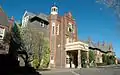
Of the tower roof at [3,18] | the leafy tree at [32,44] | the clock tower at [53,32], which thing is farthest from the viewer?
the clock tower at [53,32]

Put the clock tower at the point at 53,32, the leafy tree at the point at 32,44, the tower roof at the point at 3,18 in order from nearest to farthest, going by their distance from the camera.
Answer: the leafy tree at the point at 32,44 → the tower roof at the point at 3,18 → the clock tower at the point at 53,32

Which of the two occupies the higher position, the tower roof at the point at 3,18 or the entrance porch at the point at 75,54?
the tower roof at the point at 3,18

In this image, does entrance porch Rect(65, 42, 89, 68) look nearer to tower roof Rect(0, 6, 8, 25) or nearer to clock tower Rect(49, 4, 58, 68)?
clock tower Rect(49, 4, 58, 68)

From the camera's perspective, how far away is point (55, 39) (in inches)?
1499

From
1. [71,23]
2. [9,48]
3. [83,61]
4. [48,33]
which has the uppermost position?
[71,23]

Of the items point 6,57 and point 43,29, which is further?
point 43,29

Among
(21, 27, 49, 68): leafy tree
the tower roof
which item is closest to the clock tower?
(21, 27, 49, 68): leafy tree

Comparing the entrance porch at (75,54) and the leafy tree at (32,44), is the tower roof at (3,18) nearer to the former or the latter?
the leafy tree at (32,44)

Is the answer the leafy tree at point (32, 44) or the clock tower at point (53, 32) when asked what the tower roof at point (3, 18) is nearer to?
the leafy tree at point (32, 44)

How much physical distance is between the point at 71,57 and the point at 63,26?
8.03m

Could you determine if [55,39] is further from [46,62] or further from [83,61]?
[83,61]

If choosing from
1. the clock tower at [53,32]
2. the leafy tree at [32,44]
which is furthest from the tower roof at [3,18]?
the clock tower at [53,32]

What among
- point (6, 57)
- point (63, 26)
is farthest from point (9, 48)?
point (63, 26)

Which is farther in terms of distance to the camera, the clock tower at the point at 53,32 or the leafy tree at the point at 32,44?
the clock tower at the point at 53,32
